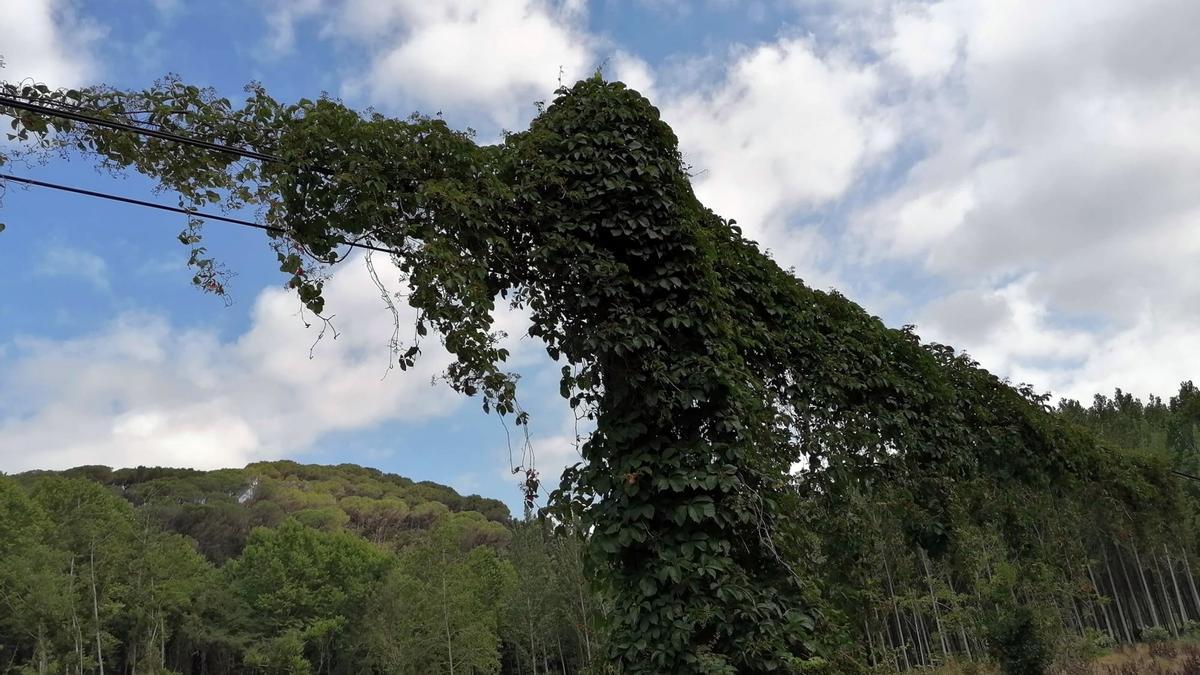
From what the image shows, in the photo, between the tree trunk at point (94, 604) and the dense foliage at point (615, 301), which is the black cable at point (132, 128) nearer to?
the dense foliage at point (615, 301)

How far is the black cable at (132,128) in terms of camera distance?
10.5ft

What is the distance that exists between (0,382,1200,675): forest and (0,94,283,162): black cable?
8.29ft

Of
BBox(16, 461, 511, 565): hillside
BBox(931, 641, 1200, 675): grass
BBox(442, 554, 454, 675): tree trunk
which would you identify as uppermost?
BBox(16, 461, 511, 565): hillside

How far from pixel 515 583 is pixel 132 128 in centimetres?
3505

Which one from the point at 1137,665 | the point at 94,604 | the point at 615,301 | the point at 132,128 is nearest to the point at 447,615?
the point at 94,604

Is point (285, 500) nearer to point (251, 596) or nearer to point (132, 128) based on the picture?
point (251, 596)

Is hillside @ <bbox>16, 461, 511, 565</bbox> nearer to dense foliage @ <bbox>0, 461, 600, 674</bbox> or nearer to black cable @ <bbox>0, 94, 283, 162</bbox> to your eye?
dense foliage @ <bbox>0, 461, 600, 674</bbox>

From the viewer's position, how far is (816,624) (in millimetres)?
4004

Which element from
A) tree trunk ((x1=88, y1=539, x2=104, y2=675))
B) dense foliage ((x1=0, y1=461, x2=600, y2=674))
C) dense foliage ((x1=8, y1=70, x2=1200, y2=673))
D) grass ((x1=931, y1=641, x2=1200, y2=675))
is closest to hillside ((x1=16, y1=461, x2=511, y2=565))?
dense foliage ((x1=0, y1=461, x2=600, y2=674))

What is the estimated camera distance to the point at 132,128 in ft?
11.4

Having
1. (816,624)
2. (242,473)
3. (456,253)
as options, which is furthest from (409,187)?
(242,473)

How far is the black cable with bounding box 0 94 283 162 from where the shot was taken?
3.21m

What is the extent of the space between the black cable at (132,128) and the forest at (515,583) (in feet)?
8.29

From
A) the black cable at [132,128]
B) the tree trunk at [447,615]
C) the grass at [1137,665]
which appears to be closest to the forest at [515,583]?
the tree trunk at [447,615]
